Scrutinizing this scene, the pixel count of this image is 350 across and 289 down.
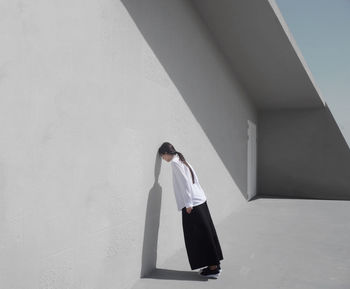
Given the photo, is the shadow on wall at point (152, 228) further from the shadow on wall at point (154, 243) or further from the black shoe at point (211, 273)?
the black shoe at point (211, 273)

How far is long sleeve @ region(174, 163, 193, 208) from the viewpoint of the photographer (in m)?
3.87

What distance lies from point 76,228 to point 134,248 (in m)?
1.07

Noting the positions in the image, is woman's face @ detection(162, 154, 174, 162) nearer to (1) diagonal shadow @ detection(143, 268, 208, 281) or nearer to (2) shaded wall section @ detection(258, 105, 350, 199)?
(1) diagonal shadow @ detection(143, 268, 208, 281)

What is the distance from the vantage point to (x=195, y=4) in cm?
618

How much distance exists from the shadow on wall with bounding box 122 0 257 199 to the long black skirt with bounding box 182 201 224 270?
167 cm

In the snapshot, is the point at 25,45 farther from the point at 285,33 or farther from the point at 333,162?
the point at 333,162

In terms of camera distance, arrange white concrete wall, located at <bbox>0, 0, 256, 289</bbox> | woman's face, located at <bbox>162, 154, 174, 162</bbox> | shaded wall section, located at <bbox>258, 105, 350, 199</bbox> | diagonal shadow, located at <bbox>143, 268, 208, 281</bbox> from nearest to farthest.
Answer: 1. white concrete wall, located at <bbox>0, 0, 256, 289</bbox>
2. diagonal shadow, located at <bbox>143, 268, 208, 281</bbox>
3. woman's face, located at <bbox>162, 154, 174, 162</bbox>
4. shaded wall section, located at <bbox>258, 105, 350, 199</bbox>

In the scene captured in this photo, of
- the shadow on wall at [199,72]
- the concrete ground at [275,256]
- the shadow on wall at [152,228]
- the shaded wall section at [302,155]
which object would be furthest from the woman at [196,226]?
the shaded wall section at [302,155]

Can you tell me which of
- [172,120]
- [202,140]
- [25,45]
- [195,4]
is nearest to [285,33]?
[195,4]

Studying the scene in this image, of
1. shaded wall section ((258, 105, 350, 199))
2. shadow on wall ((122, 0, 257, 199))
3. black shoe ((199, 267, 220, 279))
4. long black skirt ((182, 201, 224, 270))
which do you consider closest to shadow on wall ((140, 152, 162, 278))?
long black skirt ((182, 201, 224, 270))

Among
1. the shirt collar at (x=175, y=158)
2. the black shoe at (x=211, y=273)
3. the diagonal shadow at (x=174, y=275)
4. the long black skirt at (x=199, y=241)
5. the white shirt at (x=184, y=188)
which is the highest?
the shirt collar at (x=175, y=158)

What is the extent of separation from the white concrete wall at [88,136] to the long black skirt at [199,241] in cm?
48

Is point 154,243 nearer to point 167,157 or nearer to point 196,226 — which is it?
point 196,226

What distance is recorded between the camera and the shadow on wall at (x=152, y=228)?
3947 mm
